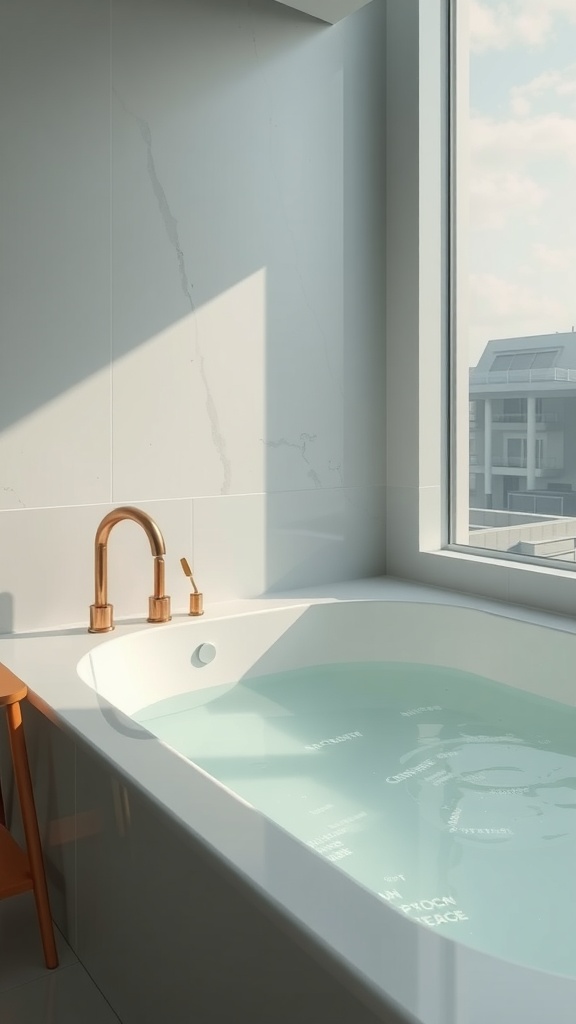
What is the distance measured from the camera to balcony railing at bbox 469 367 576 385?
2234 mm

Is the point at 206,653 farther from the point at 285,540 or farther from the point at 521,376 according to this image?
the point at 521,376

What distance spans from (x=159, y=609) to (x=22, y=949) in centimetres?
79

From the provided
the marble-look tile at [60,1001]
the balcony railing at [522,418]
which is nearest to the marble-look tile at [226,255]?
the balcony railing at [522,418]

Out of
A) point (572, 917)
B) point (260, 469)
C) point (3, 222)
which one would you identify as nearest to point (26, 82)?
point (3, 222)

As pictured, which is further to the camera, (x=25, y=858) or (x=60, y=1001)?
(x=25, y=858)

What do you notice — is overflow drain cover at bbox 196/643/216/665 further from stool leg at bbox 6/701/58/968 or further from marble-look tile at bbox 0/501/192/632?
stool leg at bbox 6/701/58/968

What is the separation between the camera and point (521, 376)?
2.36 meters

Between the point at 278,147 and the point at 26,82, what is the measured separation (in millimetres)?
715

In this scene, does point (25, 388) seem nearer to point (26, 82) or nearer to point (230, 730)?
point (26, 82)

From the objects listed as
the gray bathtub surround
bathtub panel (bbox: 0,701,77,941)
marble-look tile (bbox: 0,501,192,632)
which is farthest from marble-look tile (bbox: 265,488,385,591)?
bathtub panel (bbox: 0,701,77,941)

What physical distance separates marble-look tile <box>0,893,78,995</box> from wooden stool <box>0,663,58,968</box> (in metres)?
0.03

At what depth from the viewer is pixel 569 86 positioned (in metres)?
2.18

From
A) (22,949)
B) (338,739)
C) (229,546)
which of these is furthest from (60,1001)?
(229,546)

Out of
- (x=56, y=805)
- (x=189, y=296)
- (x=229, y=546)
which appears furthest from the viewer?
(x=229, y=546)
